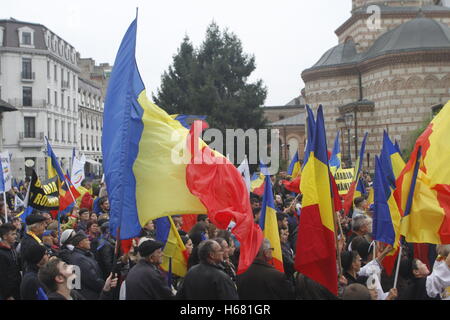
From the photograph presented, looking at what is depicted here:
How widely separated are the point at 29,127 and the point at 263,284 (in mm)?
54177

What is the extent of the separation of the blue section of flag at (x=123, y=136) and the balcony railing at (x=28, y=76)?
52.7m

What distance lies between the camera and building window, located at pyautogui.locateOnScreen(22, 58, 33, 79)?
5484cm

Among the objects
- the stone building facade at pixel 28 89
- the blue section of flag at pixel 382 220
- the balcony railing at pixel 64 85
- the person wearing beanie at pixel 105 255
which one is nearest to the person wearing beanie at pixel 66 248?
the person wearing beanie at pixel 105 255

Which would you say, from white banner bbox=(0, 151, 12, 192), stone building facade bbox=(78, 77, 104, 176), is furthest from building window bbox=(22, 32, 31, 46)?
white banner bbox=(0, 151, 12, 192)

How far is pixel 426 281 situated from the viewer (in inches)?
216

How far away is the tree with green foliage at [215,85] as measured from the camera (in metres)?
38.5

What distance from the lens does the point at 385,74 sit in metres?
41.4

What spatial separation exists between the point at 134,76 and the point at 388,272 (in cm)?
357

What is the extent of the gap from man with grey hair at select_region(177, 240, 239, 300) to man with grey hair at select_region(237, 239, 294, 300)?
1.16ft

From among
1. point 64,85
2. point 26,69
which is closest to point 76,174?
point 26,69

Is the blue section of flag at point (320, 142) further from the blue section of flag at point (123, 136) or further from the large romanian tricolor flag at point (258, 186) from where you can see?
the large romanian tricolor flag at point (258, 186)

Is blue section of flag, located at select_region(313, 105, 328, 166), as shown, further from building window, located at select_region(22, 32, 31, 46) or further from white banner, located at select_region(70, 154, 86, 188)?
building window, located at select_region(22, 32, 31, 46)

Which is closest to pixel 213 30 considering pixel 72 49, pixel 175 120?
pixel 72 49
